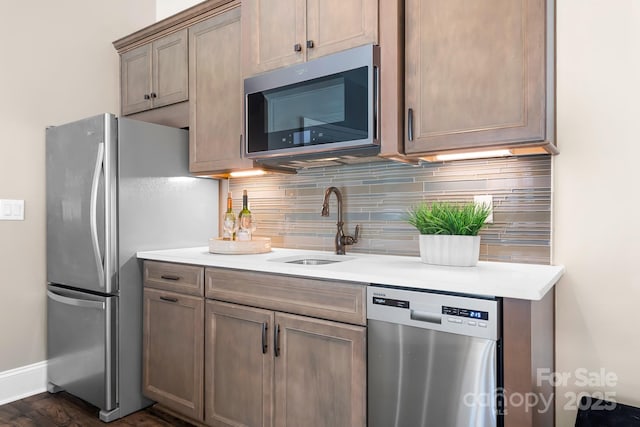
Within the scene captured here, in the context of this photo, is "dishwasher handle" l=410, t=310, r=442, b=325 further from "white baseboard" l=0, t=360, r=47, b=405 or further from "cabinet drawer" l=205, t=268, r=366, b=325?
"white baseboard" l=0, t=360, r=47, b=405

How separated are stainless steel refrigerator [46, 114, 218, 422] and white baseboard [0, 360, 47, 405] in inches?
2.8

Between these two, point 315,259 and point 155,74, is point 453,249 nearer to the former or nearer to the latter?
point 315,259

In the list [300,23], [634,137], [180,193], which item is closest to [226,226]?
[180,193]

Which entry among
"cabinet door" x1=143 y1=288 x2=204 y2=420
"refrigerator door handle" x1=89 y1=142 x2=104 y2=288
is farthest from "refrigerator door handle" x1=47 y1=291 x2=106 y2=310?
"cabinet door" x1=143 y1=288 x2=204 y2=420

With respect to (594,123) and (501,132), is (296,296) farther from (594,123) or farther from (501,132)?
(594,123)

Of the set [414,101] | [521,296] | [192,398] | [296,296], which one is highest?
[414,101]

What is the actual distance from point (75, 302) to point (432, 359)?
2053 mm

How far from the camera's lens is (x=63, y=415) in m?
2.31

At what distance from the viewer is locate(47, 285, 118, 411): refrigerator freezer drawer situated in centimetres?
224

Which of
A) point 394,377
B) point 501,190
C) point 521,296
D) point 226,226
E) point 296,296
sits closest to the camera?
point 521,296

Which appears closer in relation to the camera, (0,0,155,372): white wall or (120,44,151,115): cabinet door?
(0,0,155,372): white wall

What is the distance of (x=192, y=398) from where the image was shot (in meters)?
2.10

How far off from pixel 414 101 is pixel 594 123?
714 millimetres

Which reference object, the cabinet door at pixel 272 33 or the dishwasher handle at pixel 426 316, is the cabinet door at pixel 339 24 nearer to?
the cabinet door at pixel 272 33
